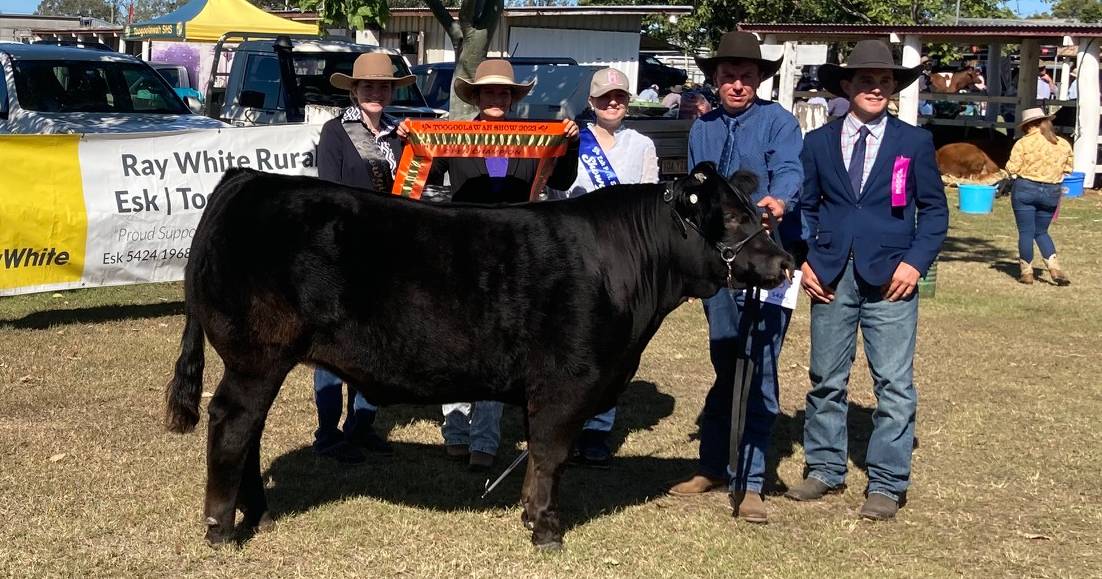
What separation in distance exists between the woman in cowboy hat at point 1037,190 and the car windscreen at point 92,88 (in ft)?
30.8

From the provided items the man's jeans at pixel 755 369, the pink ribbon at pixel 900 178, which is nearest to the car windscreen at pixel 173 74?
the man's jeans at pixel 755 369

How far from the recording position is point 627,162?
20.4 ft

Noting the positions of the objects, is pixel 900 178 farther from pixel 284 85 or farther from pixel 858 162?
pixel 284 85

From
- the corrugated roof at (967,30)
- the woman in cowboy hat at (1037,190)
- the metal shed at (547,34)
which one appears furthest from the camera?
the metal shed at (547,34)

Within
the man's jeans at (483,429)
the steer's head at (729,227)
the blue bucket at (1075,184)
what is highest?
the steer's head at (729,227)

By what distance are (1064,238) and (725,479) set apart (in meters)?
11.8

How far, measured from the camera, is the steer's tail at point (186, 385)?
514 cm

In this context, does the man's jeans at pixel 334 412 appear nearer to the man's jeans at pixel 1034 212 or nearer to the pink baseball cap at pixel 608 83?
the pink baseball cap at pixel 608 83

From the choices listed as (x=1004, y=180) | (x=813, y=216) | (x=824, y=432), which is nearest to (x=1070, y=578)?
(x=824, y=432)

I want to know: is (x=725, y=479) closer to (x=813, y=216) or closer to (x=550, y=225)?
(x=813, y=216)

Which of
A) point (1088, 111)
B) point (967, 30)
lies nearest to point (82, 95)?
point (967, 30)

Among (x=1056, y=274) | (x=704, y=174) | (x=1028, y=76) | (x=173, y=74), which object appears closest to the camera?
(x=704, y=174)

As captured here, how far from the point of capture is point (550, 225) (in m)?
5.17

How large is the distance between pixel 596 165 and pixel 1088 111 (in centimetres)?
1747
